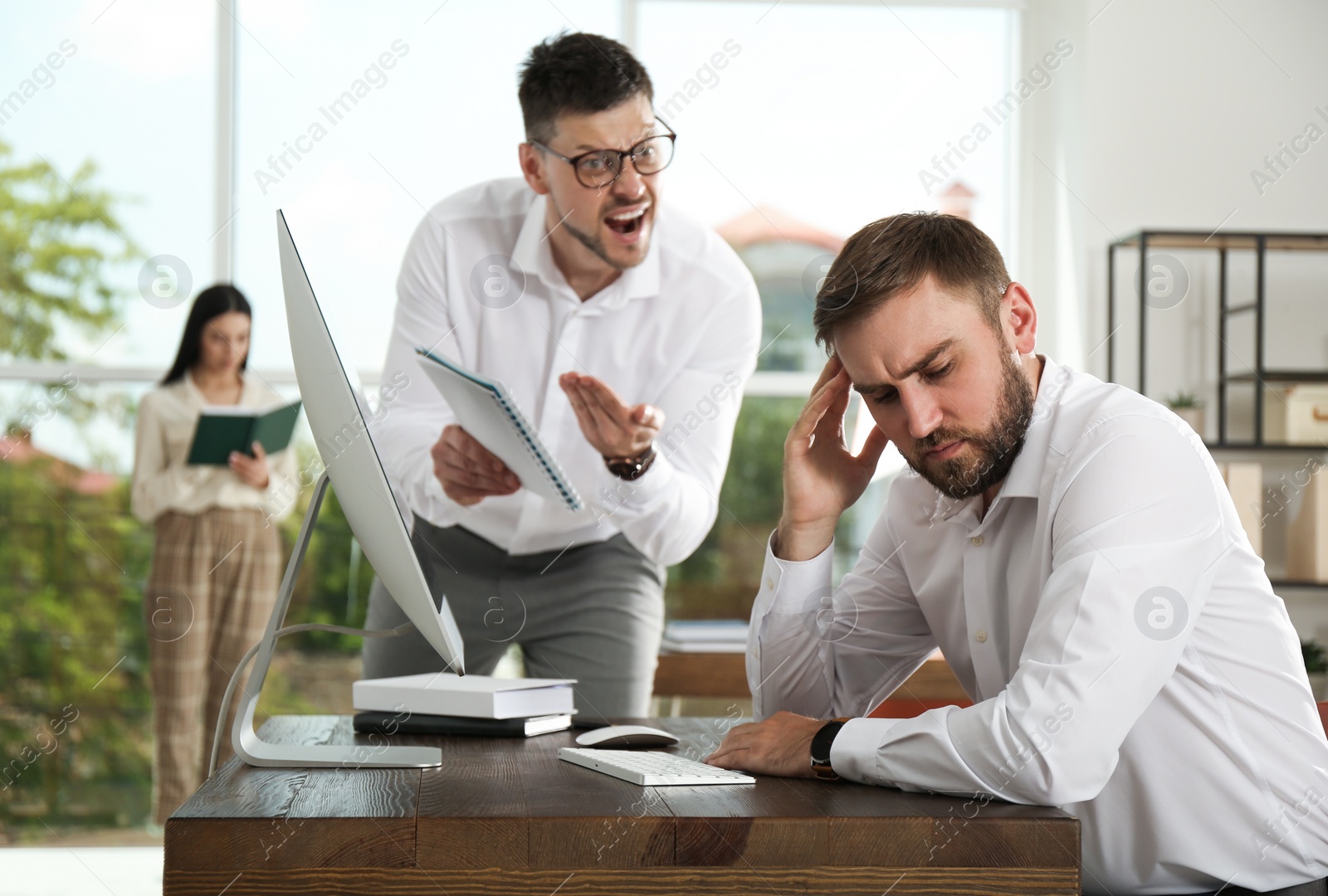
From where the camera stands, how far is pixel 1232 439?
3520 mm

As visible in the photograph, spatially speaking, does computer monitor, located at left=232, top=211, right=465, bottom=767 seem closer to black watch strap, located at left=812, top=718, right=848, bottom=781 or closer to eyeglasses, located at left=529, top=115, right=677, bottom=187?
black watch strap, located at left=812, top=718, right=848, bottom=781

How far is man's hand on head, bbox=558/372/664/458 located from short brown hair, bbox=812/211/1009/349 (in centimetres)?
45

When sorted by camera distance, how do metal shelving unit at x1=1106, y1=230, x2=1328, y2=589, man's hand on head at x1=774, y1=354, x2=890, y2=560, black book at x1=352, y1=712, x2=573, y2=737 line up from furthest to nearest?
metal shelving unit at x1=1106, y1=230, x2=1328, y2=589 < man's hand on head at x1=774, y1=354, x2=890, y2=560 < black book at x1=352, y1=712, x2=573, y2=737

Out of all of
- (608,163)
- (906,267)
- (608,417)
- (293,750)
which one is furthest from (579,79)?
(293,750)

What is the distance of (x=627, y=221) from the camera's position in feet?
6.96

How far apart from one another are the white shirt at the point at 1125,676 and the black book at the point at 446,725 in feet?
1.60

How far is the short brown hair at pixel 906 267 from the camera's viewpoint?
1.35m

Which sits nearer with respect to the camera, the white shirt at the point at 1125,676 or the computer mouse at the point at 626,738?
the white shirt at the point at 1125,676

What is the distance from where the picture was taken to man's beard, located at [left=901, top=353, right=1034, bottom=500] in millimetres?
1383

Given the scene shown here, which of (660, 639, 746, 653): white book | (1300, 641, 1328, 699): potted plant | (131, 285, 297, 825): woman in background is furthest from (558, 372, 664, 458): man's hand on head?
(1300, 641, 1328, 699): potted plant

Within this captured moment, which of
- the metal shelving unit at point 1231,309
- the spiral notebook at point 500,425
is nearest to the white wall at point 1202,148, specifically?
the metal shelving unit at point 1231,309

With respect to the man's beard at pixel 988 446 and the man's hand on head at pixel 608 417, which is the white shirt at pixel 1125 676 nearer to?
the man's beard at pixel 988 446

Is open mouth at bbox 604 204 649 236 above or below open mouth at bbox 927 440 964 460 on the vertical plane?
above

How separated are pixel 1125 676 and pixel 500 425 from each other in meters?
0.81
